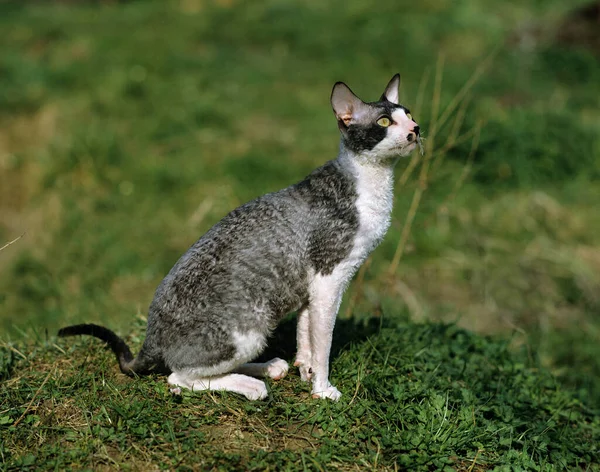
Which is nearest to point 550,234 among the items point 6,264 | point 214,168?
point 214,168

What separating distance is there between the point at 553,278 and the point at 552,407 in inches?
122

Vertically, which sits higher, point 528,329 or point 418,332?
point 418,332

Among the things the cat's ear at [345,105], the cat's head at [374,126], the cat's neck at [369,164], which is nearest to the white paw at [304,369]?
the cat's neck at [369,164]

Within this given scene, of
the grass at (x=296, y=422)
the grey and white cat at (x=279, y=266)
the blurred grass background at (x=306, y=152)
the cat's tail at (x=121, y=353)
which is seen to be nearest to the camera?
the grass at (x=296, y=422)

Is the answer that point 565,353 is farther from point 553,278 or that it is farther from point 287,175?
point 287,175

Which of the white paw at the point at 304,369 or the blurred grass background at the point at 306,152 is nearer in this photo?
the white paw at the point at 304,369

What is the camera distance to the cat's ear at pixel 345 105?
12.0 feet

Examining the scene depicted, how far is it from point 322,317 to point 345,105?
4.01 feet

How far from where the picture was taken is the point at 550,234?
25.9ft

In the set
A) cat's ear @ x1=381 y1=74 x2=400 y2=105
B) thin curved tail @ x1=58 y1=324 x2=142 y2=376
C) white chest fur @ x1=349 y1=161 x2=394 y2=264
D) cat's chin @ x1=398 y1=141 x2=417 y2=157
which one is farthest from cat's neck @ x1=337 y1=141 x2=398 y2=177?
thin curved tail @ x1=58 y1=324 x2=142 y2=376

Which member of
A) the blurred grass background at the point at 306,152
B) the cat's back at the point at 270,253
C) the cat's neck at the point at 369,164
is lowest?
the blurred grass background at the point at 306,152

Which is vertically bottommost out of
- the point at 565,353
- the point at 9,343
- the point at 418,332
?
the point at 565,353

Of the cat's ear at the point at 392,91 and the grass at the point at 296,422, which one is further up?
the cat's ear at the point at 392,91

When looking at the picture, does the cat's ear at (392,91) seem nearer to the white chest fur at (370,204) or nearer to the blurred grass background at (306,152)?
the white chest fur at (370,204)
